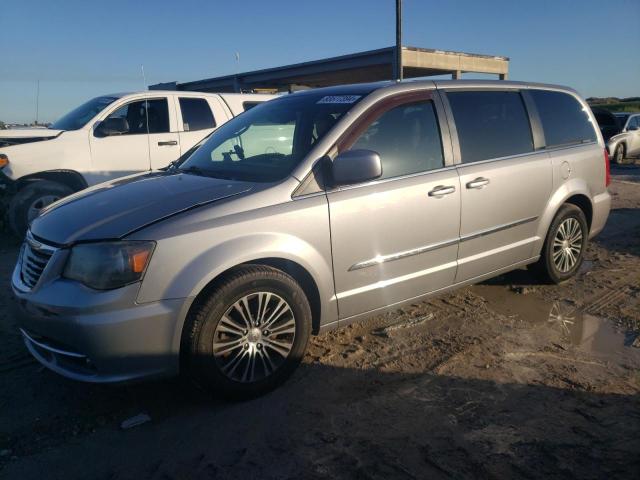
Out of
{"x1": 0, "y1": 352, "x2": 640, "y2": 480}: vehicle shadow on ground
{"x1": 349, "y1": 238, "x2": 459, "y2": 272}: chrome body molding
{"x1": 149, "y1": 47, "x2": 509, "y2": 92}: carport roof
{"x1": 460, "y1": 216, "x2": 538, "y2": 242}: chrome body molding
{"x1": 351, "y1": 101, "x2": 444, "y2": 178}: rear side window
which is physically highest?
{"x1": 149, "y1": 47, "x2": 509, "y2": 92}: carport roof

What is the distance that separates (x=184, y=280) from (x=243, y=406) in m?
0.87

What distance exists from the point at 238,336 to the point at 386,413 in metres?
0.96

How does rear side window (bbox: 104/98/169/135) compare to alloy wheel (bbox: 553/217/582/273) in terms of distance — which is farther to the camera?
rear side window (bbox: 104/98/169/135)

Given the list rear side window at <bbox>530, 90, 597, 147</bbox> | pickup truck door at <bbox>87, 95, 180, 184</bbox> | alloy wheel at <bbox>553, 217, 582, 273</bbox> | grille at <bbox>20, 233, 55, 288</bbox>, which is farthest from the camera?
pickup truck door at <bbox>87, 95, 180, 184</bbox>

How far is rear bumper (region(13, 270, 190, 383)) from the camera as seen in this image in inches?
103

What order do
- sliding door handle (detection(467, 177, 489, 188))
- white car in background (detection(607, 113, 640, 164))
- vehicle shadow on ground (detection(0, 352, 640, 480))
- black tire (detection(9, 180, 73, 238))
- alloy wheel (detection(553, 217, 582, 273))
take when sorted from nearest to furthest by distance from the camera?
vehicle shadow on ground (detection(0, 352, 640, 480))
sliding door handle (detection(467, 177, 489, 188))
alloy wheel (detection(553, 217, 582, 273))
black tire (detection(9, 180, 73, 238))
white car in background (detection(607, 113, 640, 164))

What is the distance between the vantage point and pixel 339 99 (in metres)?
3.71

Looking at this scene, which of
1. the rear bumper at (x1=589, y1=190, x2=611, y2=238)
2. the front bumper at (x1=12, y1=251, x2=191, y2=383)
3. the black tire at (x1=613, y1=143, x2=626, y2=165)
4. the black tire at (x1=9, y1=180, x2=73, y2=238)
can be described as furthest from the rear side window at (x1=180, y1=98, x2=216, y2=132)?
the black tire at (x1=613, y1=143, x2=626, y2=165)

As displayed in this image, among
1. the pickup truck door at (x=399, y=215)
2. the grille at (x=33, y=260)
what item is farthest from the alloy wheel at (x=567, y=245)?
the grille at (x=33, y=260)

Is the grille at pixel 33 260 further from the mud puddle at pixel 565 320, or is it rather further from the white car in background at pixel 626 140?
the white car in background at pixel 626 140

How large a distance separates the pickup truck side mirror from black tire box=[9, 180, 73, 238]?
2.97 feet

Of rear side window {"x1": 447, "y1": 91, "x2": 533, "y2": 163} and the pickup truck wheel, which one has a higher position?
rear side window {"x1": 447, "y1": 91, "x2": 533, "y2": 163}

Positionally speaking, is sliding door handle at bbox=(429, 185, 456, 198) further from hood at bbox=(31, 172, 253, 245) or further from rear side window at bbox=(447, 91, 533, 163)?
hood at bbox=(31, 172, 253, 245)

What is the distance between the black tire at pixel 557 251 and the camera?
4719 mm
